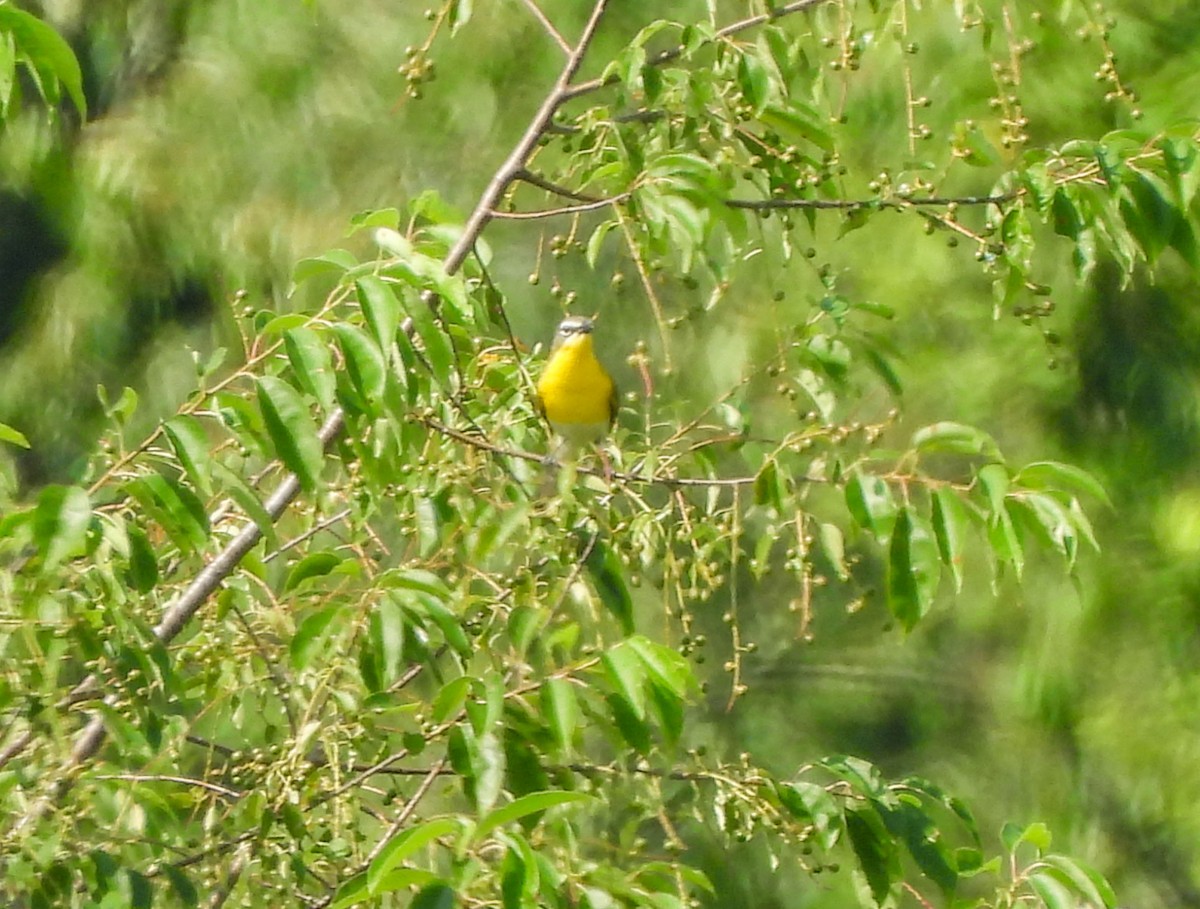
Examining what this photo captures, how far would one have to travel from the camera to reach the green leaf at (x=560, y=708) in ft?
4.73

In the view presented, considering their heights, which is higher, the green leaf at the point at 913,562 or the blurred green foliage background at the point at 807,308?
the green leaf at the point at 913,562

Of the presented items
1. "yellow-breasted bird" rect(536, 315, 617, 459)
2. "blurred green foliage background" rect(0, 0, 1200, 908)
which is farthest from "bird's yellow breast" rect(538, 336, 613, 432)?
"blurred green foliage background" rect(0, 0, 1200, 908)

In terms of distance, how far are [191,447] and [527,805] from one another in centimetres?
41

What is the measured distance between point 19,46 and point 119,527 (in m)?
0.48

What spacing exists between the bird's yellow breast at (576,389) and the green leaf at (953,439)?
1358 millimetres

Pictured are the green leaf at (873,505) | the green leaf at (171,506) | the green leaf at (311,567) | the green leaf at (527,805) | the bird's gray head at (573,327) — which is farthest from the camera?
the bird's gray head at (573,327)

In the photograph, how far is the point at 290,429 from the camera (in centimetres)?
150

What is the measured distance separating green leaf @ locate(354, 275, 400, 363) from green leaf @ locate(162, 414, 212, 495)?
0.54 ft

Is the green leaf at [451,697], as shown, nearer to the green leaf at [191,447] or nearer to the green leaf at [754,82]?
the green leaf at [191,447]

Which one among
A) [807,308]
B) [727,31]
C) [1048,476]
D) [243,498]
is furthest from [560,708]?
[807,308]

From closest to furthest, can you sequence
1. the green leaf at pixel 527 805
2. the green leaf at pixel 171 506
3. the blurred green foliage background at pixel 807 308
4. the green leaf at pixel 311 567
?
the green leaf at pixel 527 805 < the green leaf at pixel 171 506 < the green leaf at pixel 311 567 < the blurred green foliage background at pixel 807 308

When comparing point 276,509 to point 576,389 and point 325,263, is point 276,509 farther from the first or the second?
point 576,389

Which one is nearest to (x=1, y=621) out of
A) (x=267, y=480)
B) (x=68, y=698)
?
(x=68, y=698)

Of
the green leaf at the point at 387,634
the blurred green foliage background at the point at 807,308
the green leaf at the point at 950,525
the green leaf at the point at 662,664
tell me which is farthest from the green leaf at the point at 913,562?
the blurred green foliage background at the point at 807,308
